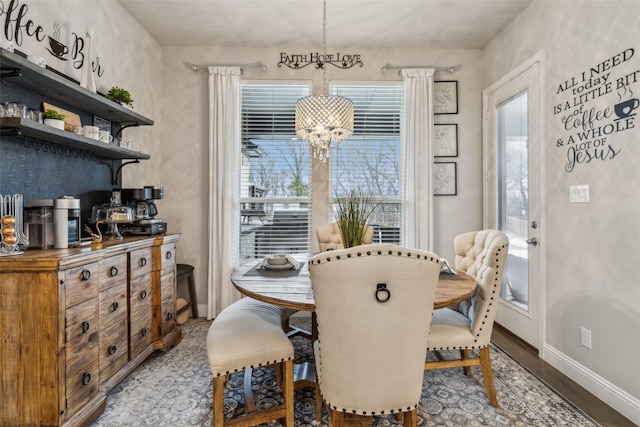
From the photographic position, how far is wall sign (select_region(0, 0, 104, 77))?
5.96 ft

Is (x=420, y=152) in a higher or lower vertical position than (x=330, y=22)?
lower

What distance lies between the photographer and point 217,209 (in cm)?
337

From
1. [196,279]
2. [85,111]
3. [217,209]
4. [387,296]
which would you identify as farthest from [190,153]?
[387,296]

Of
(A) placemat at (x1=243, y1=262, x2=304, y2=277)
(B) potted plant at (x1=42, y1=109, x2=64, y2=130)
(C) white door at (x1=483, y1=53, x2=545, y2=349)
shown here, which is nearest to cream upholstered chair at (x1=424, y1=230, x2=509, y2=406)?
(A) placemat at (x1=243, y1=262, x2=304, y2=277)

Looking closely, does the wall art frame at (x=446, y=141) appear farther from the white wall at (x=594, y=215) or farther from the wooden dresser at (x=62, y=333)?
the wooden dresser at (x=62, y=333)

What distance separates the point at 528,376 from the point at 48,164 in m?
3.56

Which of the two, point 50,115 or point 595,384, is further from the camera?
point 595,384

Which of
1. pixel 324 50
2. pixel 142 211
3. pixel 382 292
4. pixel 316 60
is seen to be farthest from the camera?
pixel 316 60

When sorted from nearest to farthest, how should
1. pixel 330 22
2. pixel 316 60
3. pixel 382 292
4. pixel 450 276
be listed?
1. pixel 382 292
2. pixel 450 276
3. pixel 330 22
4. pixel 316 60

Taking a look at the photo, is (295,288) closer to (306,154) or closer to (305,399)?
(305,399)

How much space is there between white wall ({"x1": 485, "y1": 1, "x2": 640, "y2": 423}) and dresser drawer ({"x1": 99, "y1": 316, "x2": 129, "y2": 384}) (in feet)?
10.0

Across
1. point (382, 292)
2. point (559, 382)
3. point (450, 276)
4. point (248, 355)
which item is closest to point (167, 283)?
point (248, 355)

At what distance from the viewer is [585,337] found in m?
2.13

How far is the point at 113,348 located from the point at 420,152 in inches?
123
